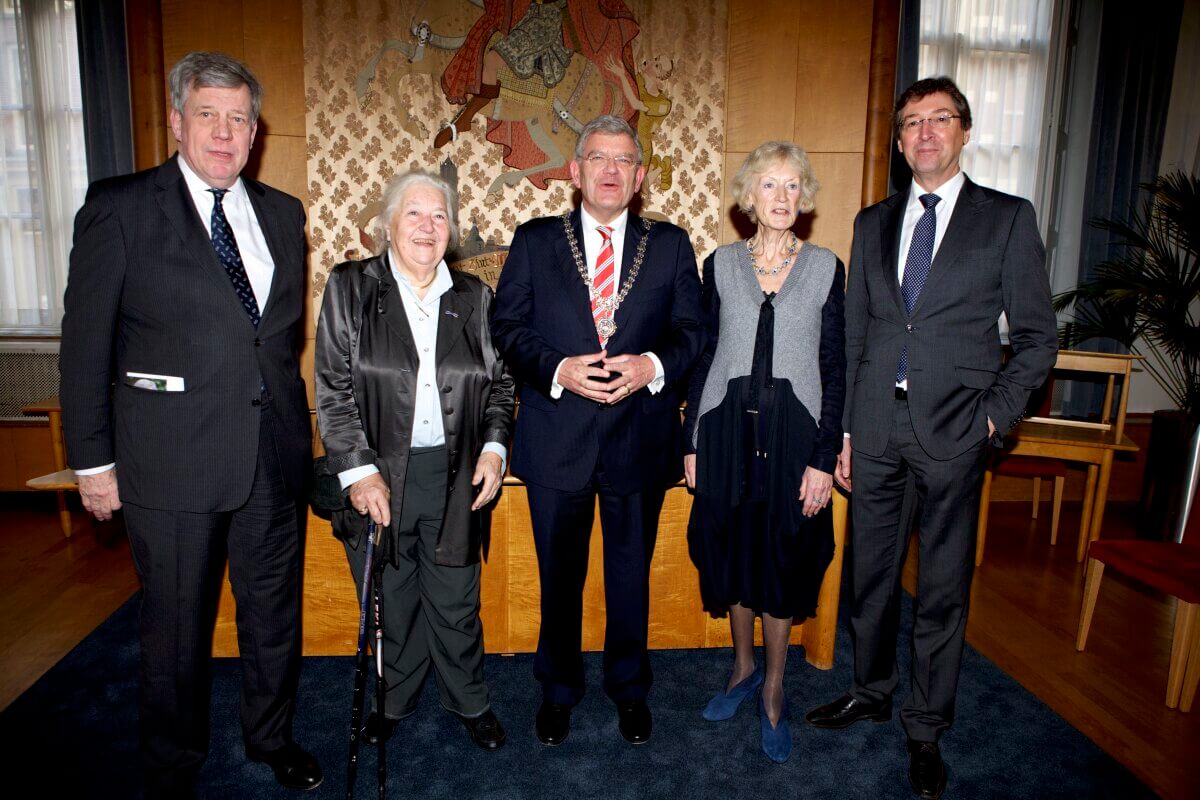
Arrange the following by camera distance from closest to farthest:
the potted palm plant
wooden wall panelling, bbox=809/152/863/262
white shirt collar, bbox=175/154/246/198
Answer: white shirt collar, bbox=175/154/246/198
wooden wall panelling, bbox=809/152/863/262
the potted palm plant

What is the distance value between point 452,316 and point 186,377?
30.2 inches

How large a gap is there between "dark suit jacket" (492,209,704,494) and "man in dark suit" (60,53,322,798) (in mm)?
701

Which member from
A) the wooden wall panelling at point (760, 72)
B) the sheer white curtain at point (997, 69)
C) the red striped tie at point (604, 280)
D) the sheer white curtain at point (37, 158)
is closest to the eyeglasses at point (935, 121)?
the red striped tie at point (604, 280)

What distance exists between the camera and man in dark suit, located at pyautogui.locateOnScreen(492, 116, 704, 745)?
7.90 feet

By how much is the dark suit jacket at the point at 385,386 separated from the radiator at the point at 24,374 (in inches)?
161

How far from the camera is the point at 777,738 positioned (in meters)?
2.54

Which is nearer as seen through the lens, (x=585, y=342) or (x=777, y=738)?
(x=585, y=342)

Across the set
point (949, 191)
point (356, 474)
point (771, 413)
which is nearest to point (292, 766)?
point (356, 474)

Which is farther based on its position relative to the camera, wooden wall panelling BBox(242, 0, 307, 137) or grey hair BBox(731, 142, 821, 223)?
wooden wall panelling BBox(242, 0, 307, 137)

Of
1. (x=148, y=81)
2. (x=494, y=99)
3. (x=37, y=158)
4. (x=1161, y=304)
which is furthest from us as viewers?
(x=37, y=158)

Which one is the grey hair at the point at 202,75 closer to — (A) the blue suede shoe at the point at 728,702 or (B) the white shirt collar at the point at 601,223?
(B) the white shirt collar at the point at 601,223

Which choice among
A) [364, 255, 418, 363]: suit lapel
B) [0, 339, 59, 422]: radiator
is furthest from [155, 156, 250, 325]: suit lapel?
[0, 339, 59, 422]: radiator

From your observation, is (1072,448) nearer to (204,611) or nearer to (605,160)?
(605,160)

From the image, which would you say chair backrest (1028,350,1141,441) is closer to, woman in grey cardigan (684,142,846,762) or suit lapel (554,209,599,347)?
woman in grey cardigan (684,142,846,762)
